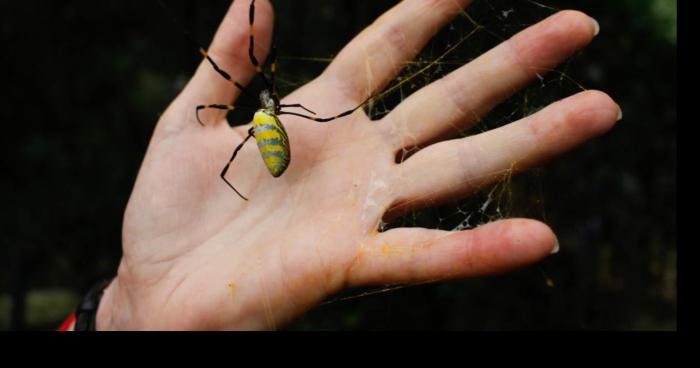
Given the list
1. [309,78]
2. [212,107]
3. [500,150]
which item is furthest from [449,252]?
[309,78]

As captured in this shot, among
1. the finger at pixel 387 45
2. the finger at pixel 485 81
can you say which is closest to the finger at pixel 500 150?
the finger at pixel 485 81

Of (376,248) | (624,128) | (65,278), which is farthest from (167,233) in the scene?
(65,278)

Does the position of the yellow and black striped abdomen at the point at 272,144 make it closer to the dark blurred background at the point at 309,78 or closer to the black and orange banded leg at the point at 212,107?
the black and orange banded leg at the point at 212,107

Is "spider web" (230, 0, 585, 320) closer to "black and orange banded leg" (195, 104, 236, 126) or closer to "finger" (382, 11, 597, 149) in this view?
"finger" (382, 11, 597, 149)

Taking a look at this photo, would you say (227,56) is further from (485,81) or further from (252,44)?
(485,81)


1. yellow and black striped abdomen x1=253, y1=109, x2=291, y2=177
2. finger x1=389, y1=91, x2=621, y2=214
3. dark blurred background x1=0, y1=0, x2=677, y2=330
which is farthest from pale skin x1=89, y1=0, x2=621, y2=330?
dark blurred background x1=0, y1=0, x2=677, y2=330

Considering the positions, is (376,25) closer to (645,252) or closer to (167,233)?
(167,233)
